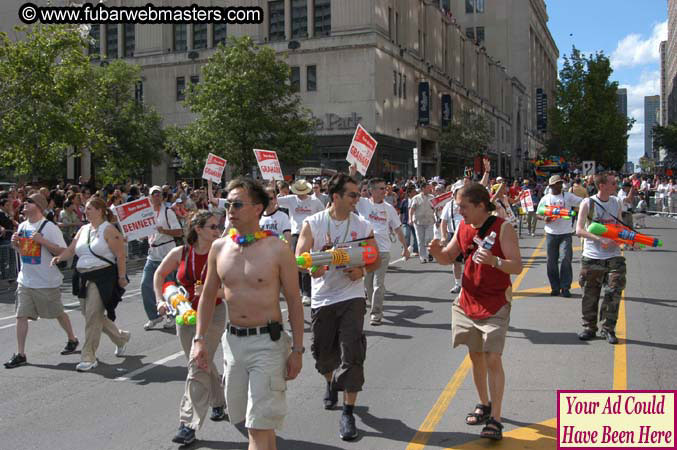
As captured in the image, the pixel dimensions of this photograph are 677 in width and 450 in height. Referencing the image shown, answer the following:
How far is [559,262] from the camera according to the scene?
479 inches

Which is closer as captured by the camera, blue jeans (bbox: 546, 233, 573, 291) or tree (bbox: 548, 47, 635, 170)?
blue jeans (bbox: 546, 233, 573, 291)

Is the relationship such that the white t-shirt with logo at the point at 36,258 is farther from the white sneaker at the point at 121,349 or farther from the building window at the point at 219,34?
the building window at the point at 219,34

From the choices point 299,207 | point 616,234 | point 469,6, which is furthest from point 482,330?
point 469,6

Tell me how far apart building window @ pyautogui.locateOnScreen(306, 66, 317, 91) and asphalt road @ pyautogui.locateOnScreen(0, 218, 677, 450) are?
33.4m

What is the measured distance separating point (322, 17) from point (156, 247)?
35.0m

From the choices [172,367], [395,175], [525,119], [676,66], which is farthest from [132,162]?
[676,66]

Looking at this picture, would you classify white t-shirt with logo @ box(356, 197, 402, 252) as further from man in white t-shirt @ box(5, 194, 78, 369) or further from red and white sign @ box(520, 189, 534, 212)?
red and white sign @ box(520, 189, 534, 212)

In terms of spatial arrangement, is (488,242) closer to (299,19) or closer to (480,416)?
(480,416)

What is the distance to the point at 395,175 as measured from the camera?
149 ft

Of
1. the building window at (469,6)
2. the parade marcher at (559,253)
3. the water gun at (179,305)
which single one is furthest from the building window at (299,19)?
the building window at (469,6)

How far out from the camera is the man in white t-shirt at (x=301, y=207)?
11.7 meters

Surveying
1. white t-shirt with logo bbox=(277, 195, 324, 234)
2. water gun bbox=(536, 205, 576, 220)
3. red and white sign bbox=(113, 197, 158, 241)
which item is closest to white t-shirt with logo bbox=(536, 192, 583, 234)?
water gun bbox=(536, 205, 576, 220)

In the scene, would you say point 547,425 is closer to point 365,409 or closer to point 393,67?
point 365,409

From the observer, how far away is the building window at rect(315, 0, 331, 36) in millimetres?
42750
